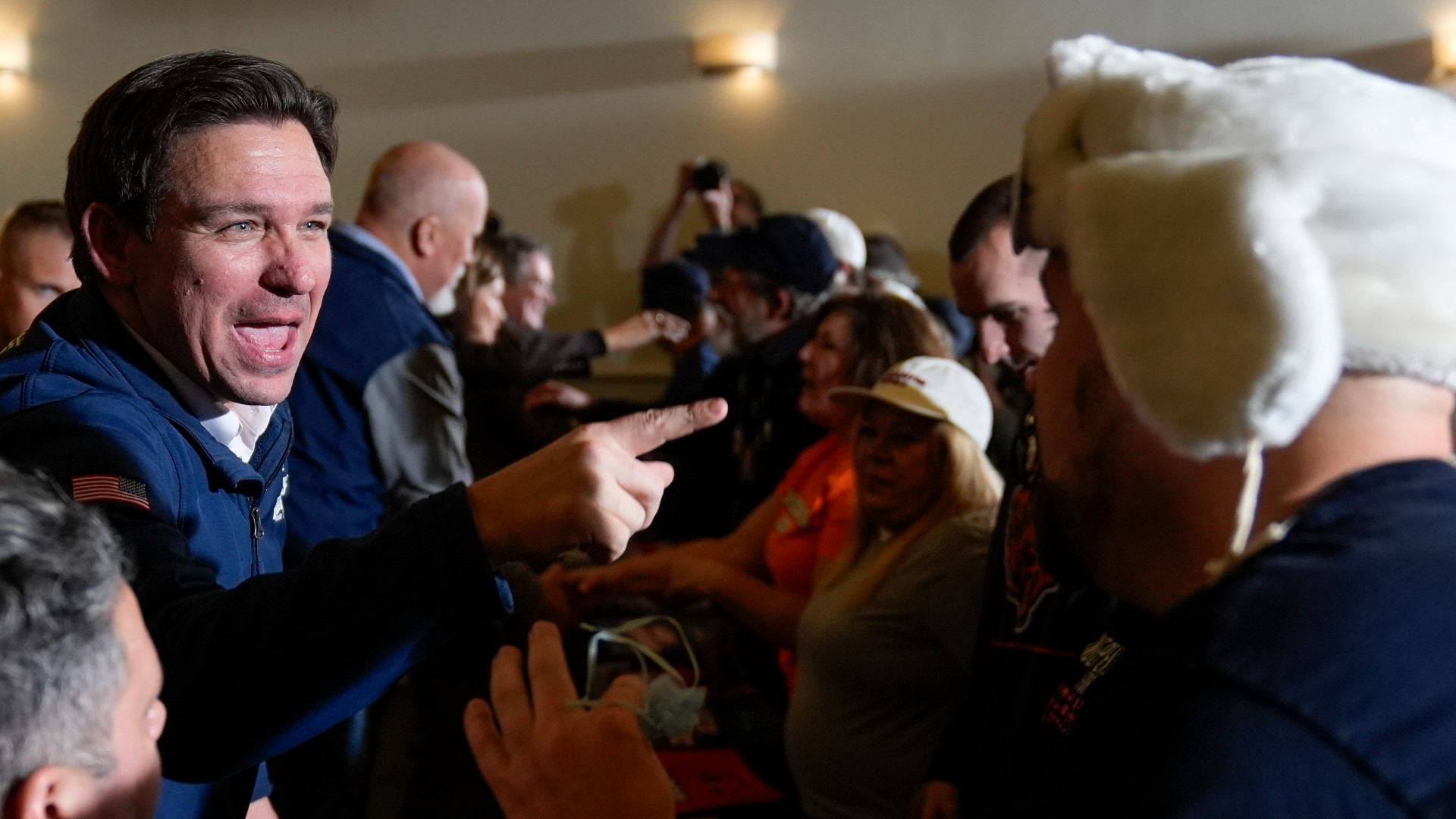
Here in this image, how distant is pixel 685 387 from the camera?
11.8ft

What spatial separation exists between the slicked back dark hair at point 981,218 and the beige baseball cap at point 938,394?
0.72ft

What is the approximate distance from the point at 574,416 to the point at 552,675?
8.29 ft

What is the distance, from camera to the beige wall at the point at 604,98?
5738mm

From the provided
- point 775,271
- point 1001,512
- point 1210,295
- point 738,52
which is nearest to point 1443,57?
point 738,52

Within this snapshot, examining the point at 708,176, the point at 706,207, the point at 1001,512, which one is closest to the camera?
the point at 1001,512

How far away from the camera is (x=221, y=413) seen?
133 centimetres

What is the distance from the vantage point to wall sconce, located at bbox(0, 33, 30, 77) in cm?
622

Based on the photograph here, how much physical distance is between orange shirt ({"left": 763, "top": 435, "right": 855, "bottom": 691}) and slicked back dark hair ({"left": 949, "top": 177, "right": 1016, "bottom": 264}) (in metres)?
0.53

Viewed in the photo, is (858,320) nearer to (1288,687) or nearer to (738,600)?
(738,600)

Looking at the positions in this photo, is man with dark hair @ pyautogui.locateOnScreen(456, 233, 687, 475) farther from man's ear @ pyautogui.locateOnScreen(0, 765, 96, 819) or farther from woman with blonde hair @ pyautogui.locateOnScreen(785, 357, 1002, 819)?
man's ear @ pyautogui.locateOnScreen(0, 765, 96, 819)

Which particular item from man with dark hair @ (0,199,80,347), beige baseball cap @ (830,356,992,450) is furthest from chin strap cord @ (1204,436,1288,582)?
man with dark hair @ (0,199,80,347)

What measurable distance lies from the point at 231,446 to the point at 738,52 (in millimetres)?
4875

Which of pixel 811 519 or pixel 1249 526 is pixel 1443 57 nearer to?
pixel 811 519

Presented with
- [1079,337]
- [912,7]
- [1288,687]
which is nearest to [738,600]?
[1079,337]
